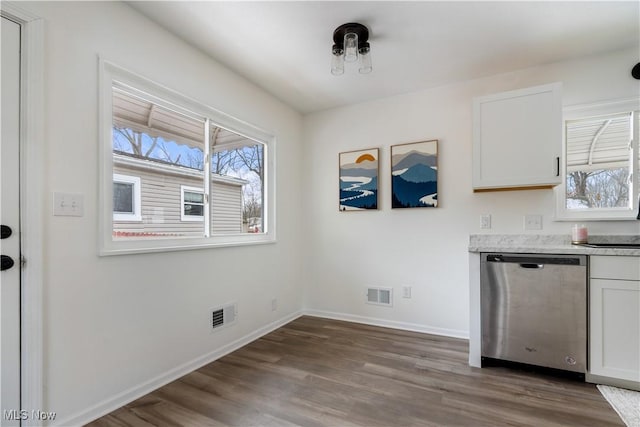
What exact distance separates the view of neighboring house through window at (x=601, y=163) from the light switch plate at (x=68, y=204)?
3617 millimetres

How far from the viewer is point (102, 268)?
5.66ft

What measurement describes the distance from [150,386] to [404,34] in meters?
3.04

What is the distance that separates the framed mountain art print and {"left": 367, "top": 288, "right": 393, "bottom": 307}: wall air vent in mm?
939

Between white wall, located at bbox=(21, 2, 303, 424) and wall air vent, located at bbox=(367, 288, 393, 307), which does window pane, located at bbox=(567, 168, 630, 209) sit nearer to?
wall air vent, located at bbox=(367, 288, 393, 307)

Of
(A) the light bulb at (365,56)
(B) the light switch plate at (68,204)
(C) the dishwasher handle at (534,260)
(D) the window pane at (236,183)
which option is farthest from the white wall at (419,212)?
(B) the light switch plate at (68,204)

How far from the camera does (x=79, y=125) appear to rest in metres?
1.64

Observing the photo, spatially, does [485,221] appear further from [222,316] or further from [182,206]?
[182,206]

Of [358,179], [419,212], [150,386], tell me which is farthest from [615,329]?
[150,386]

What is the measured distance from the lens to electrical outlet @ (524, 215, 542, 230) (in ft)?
8.49

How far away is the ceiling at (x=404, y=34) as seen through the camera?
190 centimetres

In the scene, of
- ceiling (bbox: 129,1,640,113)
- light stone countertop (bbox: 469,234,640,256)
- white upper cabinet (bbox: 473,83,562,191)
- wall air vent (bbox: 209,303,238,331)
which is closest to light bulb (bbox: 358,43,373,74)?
ceiling (bbox: 129,1,640,113)

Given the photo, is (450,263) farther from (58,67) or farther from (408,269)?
(58,67)

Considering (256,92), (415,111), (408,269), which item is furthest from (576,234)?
(256,92)

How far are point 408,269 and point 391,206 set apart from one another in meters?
0.70
